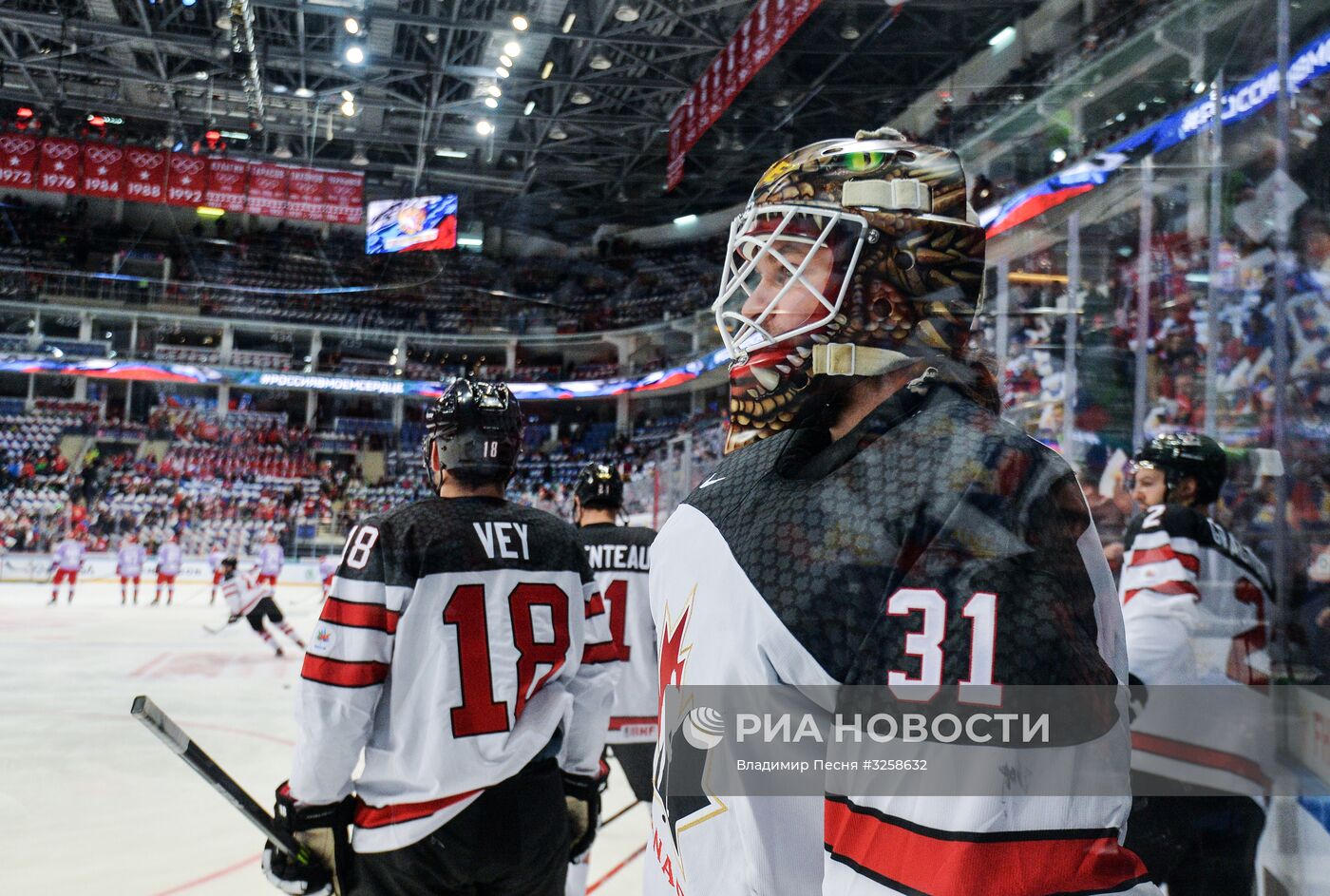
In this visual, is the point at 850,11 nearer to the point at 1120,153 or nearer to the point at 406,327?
the point at 1120,153

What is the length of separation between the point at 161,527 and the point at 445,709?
15.0 meters

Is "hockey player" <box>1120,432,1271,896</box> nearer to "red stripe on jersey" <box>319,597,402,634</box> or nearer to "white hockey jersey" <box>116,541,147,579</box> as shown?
"red stripe on jersey" <box>319,597,402,634</box>

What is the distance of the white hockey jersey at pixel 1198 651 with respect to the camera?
1.74m

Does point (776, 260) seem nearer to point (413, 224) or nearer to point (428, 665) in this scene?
point (428, 665)

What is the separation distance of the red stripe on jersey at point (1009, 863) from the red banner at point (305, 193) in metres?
14.7

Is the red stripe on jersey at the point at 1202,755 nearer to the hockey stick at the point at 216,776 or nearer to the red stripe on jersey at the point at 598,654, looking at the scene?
the red stripe on jersey at the point at 598,654

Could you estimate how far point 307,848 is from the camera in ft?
5.31

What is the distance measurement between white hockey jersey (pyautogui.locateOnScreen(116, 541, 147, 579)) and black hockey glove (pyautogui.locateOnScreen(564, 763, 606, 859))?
11.6m

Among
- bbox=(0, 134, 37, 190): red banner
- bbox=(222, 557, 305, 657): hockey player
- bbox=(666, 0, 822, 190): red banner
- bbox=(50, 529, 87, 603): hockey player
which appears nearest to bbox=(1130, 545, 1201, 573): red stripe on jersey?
bbox=(666, 0, 822, 190): red banner

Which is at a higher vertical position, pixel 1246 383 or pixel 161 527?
pixel 1246 383

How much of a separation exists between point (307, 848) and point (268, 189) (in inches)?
539

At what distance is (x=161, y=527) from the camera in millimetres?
14727

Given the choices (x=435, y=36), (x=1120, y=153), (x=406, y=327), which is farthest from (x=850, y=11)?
(x=406, y=327)

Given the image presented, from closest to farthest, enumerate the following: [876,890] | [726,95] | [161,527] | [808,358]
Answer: [876,890] < [808,358] < [726,95] < [161,527]
